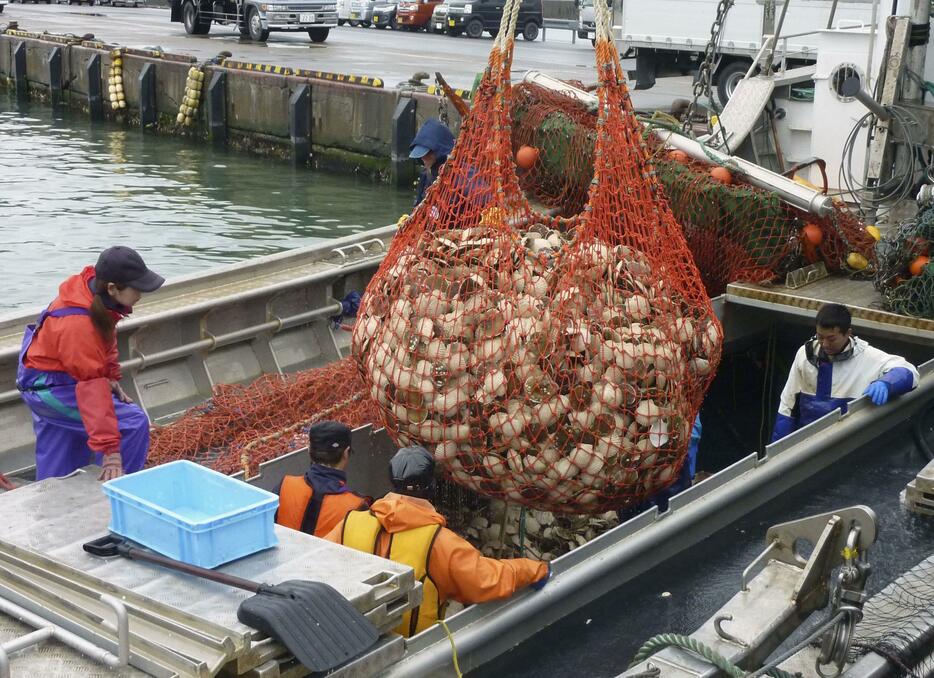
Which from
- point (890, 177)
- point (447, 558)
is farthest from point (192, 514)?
point (890, 177)

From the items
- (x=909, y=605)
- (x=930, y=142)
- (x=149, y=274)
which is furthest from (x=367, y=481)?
(x=930, y=142)

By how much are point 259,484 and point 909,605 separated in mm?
2521

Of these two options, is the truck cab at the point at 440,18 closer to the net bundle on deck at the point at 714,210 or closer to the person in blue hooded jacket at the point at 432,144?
the net bundle on deck at the point at 714,210

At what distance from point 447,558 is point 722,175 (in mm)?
4136

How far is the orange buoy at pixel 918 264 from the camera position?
20.9ft

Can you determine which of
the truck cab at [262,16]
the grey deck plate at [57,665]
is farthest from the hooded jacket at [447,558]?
the truck cab at [262,16]

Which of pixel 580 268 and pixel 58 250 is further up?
pixel 580 268

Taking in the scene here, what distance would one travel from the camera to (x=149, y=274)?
424 centimetres

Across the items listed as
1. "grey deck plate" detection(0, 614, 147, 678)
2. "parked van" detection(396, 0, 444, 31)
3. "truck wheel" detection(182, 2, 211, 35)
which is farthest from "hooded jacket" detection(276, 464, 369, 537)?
"parked van" detection(396, 0, 444, 31)

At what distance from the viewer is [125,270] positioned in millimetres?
4156

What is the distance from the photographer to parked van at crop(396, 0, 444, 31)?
33.9 metres

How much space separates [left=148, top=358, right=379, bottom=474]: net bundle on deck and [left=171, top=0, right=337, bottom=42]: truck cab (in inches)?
862

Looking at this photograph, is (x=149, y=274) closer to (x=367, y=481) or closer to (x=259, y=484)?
(x=259, y=484)

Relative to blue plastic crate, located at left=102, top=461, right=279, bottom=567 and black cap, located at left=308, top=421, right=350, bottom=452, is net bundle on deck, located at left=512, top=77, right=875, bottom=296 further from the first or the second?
blue plastic crate, located at left=102, top=461, right=279, bottom=567
